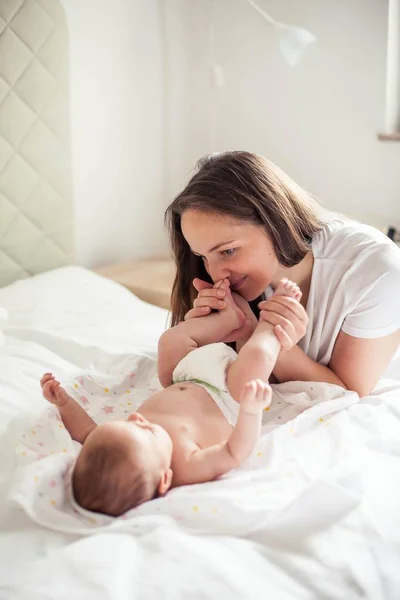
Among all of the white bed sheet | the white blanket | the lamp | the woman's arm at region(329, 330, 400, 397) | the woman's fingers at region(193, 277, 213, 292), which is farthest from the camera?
the lamp

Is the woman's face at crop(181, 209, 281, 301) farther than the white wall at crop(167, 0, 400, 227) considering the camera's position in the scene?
No

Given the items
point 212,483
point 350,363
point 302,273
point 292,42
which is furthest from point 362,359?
point 292,42

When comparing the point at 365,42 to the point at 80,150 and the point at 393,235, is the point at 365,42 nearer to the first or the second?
the point at 393,235

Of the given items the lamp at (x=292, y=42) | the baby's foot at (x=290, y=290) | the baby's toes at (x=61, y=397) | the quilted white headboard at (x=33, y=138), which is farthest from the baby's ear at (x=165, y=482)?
the lamp at (x=292, y=42)

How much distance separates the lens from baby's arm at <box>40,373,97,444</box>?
4.30 ft

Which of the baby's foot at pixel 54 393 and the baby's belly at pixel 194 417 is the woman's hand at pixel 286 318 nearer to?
the baby's belly at pixel 194 417

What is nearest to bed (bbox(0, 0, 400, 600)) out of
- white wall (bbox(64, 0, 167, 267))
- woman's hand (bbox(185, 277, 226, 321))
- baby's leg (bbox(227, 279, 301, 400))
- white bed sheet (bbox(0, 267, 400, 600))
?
white bed sheet (bbox(0, 267, 400, 600))

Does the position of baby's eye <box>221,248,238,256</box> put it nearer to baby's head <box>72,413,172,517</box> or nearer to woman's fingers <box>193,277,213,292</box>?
woman's fingers <box>193,277,213,292</box>

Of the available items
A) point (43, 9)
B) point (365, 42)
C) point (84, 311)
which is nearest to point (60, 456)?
point (84, 311)

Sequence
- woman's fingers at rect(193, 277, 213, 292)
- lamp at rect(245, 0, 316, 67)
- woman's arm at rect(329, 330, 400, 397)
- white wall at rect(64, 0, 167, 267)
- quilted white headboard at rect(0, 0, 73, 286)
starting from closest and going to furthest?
woman's arm at rect(329, 330, 400, 397) → woman's fingers at rect(193, 277, 213, 292) → quilted white headboard at rect(0, 0, 73, 286) → lamp at rect(245, 0, 316, 67) → white wall at rect(64, 0, 167, 267)

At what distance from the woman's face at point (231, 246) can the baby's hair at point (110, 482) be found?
1.69 feet

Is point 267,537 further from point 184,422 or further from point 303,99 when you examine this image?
point 303,99

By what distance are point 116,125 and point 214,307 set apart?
64.4 inches

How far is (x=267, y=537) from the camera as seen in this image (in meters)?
0.98
